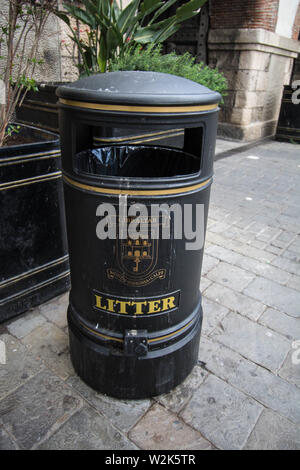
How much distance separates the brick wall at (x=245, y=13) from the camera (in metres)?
7.94

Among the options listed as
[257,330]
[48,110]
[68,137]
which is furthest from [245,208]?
[68,137]

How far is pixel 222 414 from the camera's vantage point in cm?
196

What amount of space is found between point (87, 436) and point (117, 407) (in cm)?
24

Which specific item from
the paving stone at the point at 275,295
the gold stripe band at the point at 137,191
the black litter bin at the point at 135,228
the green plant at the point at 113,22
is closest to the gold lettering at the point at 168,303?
the black litter bin at the point at 135,228

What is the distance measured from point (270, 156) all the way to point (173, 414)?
7067 millimetres

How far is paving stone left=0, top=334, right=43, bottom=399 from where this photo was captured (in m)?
2.10

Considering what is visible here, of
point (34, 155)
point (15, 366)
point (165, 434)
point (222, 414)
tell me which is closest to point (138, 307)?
point (165, 434)

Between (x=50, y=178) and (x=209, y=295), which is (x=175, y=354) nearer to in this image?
(x=209, y=295)

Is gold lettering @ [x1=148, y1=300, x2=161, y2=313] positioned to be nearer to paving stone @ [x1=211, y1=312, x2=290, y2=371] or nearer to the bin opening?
the bin opening

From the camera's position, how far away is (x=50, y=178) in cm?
246

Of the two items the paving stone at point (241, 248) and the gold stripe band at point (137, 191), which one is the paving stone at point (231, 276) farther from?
the gold stripe band at point (137, 191)

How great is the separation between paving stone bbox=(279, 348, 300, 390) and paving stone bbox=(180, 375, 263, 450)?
0.34 m

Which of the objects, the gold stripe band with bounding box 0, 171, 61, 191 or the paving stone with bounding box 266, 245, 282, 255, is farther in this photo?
the paving stone with bounding box 266, 245, 282, 255

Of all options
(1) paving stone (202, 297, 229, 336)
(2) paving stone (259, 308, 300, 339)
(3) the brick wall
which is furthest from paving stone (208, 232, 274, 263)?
(3) the brick wall
